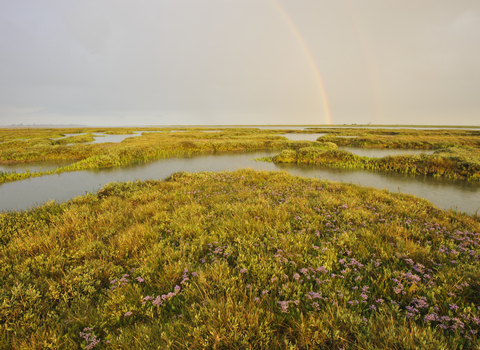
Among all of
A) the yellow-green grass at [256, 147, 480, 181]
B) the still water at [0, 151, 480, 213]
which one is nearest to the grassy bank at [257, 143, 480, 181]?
the yellow-green grass at [256, 147, 480, 181]

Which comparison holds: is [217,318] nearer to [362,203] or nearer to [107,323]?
[107,323]

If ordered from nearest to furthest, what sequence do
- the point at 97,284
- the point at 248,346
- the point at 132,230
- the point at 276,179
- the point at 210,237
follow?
the point at 248,346
the point at 97,284
the point at 210,237
the point at 132,230
the point at 276,179

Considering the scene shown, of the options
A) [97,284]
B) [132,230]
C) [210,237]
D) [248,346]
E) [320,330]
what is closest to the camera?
[248,346]

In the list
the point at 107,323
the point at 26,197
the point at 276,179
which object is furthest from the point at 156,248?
the point at 26,197

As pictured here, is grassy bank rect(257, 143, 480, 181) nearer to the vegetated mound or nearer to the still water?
the still water

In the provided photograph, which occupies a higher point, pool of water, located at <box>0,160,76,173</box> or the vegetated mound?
pool of water, located at <box>0,160,76,173</box>

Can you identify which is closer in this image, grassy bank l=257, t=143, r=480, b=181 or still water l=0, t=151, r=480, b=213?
still water l=0, t=151, r=480, b=213

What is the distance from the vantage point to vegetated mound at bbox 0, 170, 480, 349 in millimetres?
2346

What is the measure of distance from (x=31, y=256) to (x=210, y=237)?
3.80m

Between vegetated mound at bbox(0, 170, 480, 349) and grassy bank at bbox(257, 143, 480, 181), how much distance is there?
14843 millimetres

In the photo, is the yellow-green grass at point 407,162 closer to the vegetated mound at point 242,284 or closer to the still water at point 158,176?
the still water at point 158,176

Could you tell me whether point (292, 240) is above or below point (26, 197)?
above

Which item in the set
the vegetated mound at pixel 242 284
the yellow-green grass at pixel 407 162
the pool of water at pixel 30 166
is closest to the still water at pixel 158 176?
the yellow-green grass at pixel 407 162

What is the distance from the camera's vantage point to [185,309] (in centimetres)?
288
